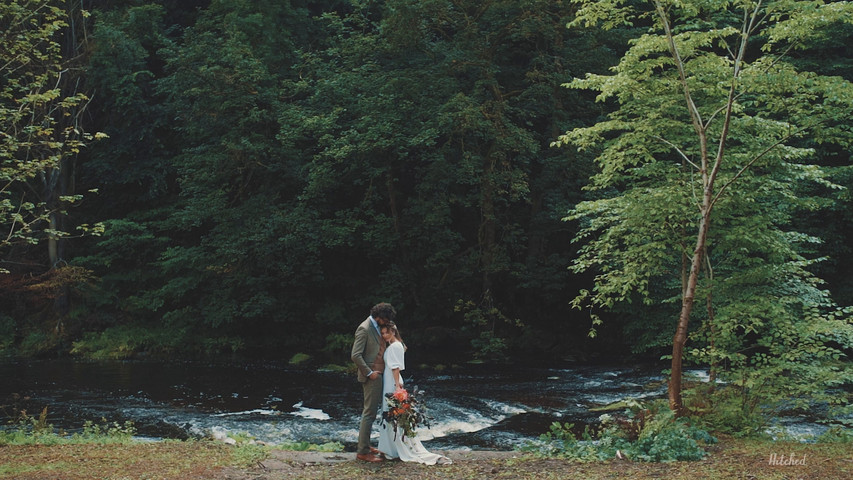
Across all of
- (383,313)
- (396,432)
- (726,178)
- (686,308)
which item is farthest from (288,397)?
(726,178)

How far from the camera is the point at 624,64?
30.6 feet

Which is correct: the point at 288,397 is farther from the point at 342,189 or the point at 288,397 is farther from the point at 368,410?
the point at 342,189

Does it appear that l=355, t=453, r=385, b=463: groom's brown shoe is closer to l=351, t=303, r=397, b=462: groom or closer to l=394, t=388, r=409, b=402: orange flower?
l=351, t=303, r=397, b=462: groom

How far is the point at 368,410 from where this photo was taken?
7.61m

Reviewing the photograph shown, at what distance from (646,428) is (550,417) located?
17.0ft

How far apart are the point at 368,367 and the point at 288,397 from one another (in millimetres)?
8500

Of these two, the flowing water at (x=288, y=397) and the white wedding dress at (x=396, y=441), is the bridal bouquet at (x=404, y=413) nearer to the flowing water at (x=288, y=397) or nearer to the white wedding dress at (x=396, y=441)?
the white wedding dress at (x=396, y=441)

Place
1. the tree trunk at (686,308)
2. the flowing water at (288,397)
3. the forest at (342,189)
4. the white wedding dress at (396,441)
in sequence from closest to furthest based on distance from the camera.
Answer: the white wedding dress at (396,441), the tree trunk at (686,308), the flowing water at (288,397), the forest at (342,189)

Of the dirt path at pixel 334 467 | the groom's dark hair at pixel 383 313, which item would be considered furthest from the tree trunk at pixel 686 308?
the groom's dark hair at pixel 383 313

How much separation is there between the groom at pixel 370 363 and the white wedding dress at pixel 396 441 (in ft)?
0.31

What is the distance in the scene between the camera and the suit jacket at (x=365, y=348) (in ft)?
24.5

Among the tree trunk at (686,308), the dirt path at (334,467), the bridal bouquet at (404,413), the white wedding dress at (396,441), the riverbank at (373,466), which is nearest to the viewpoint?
the riverbank at (373,466)

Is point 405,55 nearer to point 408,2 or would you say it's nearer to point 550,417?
point 408,2

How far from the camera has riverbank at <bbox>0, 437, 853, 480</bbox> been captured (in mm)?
6621
